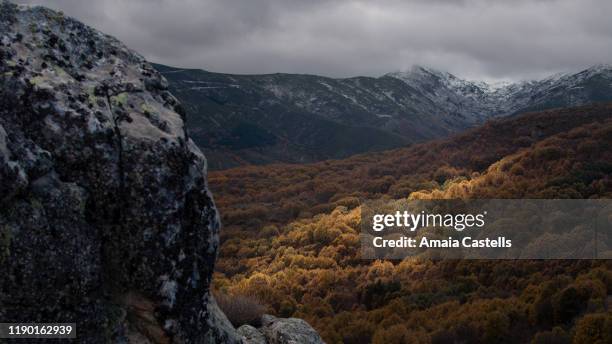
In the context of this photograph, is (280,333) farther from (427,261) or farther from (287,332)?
(427,261)

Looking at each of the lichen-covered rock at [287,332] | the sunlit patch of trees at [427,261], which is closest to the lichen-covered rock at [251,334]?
the lichen-covered rock at [287,332]

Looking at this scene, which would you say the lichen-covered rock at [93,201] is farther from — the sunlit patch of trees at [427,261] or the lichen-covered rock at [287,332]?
the sunlit patch of trees at [427,261]

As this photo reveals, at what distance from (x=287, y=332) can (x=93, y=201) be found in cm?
415

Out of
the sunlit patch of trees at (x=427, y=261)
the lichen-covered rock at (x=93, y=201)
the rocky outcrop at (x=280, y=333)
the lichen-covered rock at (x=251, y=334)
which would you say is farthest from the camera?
the sunlit patch of trees at (x=427, y=261)

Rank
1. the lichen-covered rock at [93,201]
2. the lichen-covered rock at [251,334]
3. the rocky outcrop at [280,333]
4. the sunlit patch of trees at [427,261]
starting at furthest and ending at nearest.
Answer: the sunlit patch of trees at [427,261] → the rocky outcrop at [280,333] → the lichen-covered rock at [251,334] → the lichen-covered rock at [93,201]

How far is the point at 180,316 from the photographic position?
15.9 ft

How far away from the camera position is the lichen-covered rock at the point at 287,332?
7.35m

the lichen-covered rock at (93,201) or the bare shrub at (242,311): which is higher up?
the lichen-covered rock at (93,201)

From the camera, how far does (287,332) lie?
752 cm

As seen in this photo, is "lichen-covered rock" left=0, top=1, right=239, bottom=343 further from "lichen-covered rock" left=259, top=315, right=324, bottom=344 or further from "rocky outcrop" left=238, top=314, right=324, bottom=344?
"lichen-covered rock" left=259, top=315, right=324, bottom=344

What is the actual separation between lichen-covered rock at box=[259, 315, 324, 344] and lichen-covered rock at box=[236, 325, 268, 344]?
0.41 ft

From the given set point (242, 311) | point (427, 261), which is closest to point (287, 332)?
point (242, 311)

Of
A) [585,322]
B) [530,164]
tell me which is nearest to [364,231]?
[530,164]

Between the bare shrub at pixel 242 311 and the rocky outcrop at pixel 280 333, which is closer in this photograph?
the rocky outcrop at pixel 280 333
